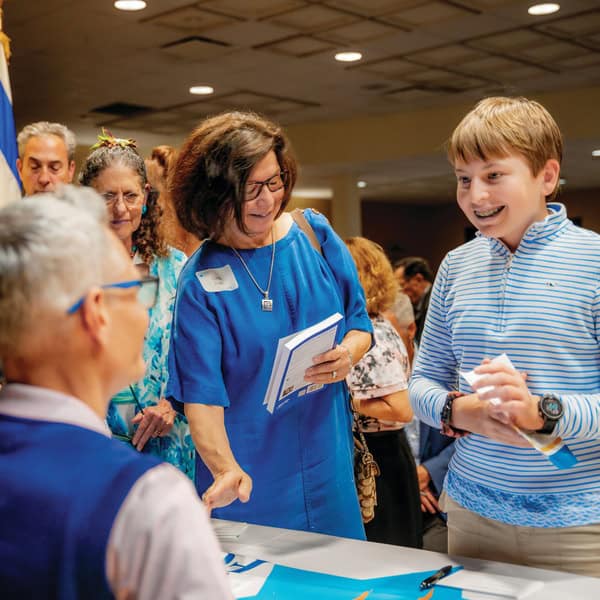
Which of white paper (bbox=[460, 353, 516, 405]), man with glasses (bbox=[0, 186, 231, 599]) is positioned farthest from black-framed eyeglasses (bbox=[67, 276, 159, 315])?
white paper (bbox=[460, 353, 516, 405])

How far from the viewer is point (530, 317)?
1.65 m

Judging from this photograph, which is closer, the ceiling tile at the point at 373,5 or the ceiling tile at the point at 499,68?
the ceiling tile at the point at 373,5

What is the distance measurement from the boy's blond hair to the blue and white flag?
1.59 metres

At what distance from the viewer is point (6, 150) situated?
280 centimetres

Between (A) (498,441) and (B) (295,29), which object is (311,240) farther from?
(B) (295,29)

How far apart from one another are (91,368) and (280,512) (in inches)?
48.4

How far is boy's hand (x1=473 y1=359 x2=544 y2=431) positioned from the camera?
148cm

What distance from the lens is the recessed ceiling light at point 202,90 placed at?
8.85 m

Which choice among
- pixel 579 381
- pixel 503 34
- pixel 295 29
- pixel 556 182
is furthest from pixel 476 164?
pixel 503 34

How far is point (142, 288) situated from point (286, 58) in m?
7.06

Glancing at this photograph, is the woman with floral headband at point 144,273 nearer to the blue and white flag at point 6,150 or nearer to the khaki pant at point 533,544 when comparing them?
the blue and white flag at point 6,150

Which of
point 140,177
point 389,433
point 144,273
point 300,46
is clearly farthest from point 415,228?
point 144,273

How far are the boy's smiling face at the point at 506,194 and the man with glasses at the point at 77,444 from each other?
887 mm

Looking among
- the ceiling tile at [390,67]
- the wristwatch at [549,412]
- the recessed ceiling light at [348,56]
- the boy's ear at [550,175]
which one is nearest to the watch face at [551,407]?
the wristwatch at [549,412]
